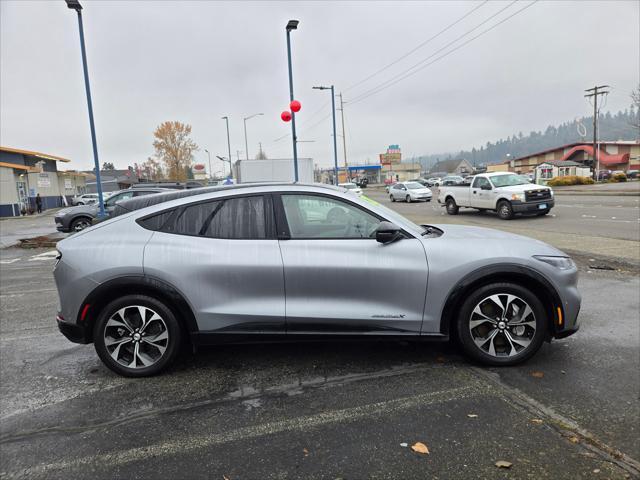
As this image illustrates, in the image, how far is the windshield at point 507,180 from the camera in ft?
59.4

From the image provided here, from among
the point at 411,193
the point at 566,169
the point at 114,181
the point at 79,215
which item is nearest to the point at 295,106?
the point at 79,215

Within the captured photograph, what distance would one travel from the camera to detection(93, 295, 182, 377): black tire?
3.63 meters

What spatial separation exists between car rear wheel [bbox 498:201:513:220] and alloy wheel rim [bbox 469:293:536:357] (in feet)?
48.1

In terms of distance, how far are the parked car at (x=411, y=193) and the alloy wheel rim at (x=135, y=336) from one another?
3013 cm

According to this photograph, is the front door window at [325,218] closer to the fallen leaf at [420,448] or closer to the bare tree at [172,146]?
the fallen leaf at [420,448]

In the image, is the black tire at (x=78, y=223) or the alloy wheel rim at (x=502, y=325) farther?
the black tire at (x=78, y=223)

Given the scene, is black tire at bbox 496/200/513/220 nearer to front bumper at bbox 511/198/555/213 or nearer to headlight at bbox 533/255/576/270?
front bumper at bbox 511/198/555/213

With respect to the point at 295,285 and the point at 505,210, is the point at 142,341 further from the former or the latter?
the point at 505,210

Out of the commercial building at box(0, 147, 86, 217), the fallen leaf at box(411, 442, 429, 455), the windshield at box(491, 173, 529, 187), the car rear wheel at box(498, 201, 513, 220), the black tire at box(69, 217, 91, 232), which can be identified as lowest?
the fallen leaf at box(411, 442, 429, 455)

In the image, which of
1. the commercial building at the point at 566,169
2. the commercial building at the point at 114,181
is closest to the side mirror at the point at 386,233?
the commercial building at the point at 566,169

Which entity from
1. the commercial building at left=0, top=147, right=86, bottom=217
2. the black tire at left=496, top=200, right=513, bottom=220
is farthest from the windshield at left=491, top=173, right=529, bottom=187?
the commercial building at left=0, top=147, right=86, bottom=217

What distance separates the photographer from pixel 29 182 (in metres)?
37.8

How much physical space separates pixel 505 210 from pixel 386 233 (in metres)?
15.4

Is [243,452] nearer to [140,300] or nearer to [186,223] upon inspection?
[140,300]
